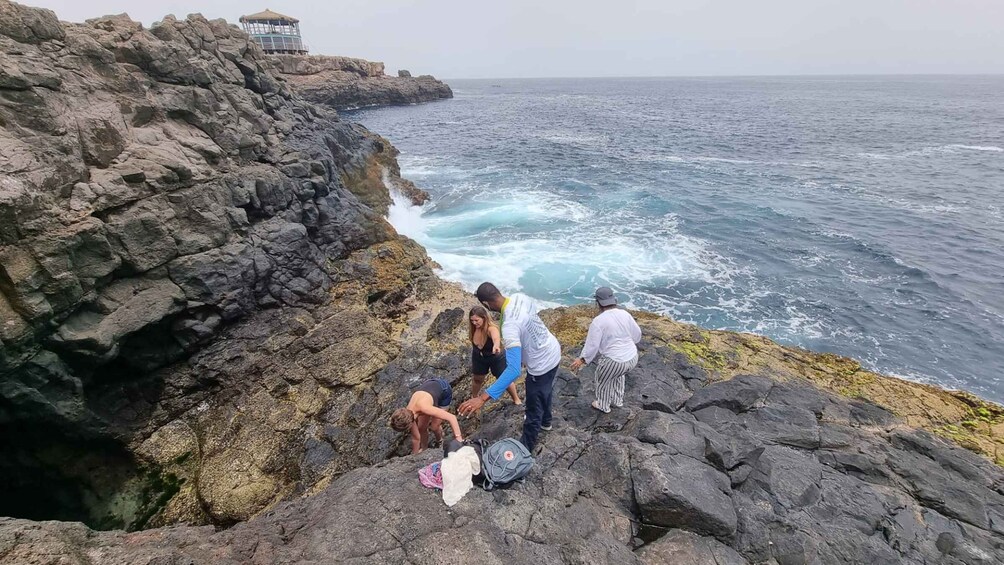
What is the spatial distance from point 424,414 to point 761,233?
79.1 ft

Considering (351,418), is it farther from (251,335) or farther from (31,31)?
(31,31)

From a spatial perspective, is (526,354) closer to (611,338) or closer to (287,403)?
(611,338)

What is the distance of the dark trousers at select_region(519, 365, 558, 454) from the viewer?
6578 mm

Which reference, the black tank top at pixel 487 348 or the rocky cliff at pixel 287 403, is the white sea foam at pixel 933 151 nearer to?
the rocky cliff at pixel 287 403

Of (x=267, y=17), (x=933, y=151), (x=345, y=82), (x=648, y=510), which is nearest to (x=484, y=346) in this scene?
(x=648, y=510)

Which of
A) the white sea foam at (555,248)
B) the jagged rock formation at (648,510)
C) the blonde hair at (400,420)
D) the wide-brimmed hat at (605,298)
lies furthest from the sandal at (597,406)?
the white sea foam at (555,248)

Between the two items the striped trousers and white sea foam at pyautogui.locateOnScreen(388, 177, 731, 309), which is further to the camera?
white sea foam at pyautogui.locateOnScreen(388, 177, 731, 309)

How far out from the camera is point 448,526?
16.9ft

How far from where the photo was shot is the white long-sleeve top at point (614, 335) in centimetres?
739

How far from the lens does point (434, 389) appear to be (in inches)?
297

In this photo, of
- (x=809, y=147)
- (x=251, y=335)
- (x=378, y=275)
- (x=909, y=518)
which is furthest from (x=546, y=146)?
(x=909, y=518)

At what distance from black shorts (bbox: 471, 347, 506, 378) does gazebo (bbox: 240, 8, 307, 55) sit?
80150mm

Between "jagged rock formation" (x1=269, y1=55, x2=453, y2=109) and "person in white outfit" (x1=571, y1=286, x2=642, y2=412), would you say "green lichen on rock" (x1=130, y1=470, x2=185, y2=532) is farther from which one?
"jagged rock formation" (x1=269, y1=55, x2=453, y2=109)

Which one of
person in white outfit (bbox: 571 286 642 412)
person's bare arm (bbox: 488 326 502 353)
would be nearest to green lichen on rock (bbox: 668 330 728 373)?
person in white outfit (bbox: 571 286 642 412)
